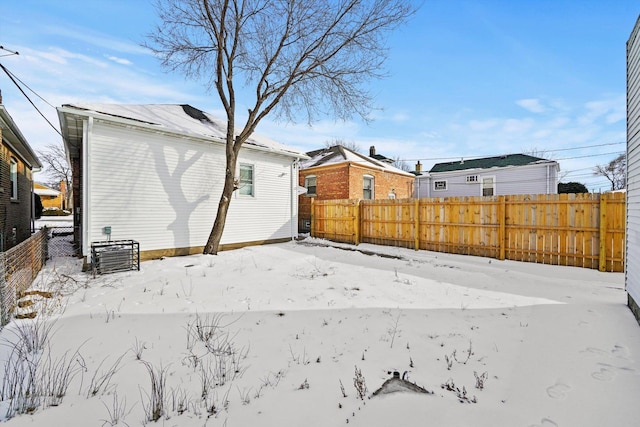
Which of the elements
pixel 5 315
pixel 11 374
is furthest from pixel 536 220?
pixel 5 315

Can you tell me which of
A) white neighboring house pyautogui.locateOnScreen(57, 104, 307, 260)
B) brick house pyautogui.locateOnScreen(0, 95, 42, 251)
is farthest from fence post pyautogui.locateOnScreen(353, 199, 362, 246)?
brick house pyautogui.locateOnScreen(0, 95, 42, 251)

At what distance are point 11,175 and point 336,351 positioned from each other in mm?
14738

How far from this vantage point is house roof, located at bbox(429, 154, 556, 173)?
2002cm

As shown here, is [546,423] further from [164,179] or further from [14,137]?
[14,137]

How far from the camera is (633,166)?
14.5 ft

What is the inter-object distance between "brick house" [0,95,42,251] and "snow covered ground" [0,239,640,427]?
4864mm

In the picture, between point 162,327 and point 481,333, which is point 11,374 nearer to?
point 162,327

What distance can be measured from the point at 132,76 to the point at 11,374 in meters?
10.6

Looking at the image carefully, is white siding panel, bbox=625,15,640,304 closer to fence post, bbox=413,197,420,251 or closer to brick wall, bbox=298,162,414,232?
fence post, bbox=413,197,420,251

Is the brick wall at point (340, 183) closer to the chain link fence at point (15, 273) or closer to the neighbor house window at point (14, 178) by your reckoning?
the chain link fence at point (15, 273)

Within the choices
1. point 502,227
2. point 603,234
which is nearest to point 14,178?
point 502,227

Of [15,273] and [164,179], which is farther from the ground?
[164,179]

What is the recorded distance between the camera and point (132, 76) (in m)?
10.3

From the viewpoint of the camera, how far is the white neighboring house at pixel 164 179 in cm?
753
